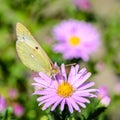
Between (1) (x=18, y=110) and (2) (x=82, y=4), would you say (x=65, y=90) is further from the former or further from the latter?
(2) (x=82, y=4)

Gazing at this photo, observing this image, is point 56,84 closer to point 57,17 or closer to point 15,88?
point 15,88

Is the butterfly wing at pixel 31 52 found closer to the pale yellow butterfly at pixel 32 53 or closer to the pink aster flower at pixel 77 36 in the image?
the pale yellow butterfly at pixel 32 53

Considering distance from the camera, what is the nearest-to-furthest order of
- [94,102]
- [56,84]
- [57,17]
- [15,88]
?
[56,84] → [94,102] → [15,88] → [57,17]

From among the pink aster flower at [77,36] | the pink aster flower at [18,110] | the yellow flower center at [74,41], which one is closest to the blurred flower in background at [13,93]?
the pink aster flower at [18,110]

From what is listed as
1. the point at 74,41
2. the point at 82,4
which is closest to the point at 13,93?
the point at 74,41

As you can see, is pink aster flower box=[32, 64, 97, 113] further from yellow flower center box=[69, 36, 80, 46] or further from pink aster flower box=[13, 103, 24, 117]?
yellow flower center box=[69, 36, 80, 46]

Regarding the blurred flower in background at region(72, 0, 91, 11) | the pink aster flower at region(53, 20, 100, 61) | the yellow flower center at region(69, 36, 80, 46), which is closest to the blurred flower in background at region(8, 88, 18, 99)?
the pink aster flower at region(53, 20, 100, 61)

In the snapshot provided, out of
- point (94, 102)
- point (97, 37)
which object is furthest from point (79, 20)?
point (94, 102)
